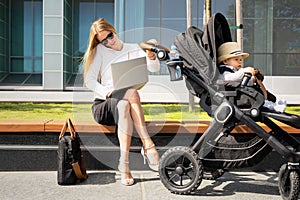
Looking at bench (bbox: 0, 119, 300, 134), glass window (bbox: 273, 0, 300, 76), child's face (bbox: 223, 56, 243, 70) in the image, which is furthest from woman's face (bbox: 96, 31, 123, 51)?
glass window (bbox: 273, 0, 300, 76)

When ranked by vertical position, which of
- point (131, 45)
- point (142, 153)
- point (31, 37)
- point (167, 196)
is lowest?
point (167, 196)

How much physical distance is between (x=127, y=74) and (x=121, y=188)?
0.85 meters

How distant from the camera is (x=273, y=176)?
300cm

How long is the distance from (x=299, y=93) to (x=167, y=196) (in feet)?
29.2

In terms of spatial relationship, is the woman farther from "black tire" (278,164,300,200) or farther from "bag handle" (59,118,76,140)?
"black tire" (278,164,300,200)

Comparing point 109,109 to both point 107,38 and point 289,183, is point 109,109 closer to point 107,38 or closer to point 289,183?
point 107,38

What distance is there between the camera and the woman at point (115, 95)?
2746mm

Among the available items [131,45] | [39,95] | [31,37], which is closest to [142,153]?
[131,45]

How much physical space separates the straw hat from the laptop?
633 millimetres

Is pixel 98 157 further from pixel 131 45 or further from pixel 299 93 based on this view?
pixel 299 93

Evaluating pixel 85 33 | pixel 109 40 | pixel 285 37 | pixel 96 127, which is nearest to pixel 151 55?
pixel 109 40

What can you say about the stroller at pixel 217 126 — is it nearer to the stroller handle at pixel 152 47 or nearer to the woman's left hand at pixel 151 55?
the stroller handle at pixel 152 47

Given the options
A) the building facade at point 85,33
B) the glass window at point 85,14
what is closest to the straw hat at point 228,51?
the building facade at point 85,33

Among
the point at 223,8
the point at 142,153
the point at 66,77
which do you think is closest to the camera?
the point at 142,153
